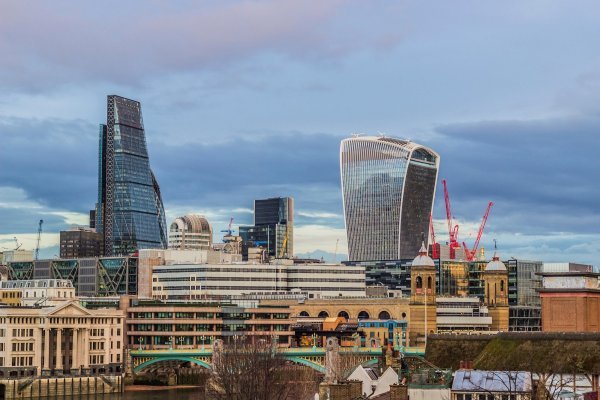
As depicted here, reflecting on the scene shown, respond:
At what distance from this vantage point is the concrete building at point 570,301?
129 metres

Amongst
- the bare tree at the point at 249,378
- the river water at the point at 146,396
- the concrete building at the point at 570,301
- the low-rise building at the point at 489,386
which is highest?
the concrete building at the point at 570,301

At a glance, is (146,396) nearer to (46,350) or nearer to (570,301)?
(46,350)

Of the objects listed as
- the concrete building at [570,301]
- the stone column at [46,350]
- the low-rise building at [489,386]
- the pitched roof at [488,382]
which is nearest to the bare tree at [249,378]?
the concrete building at [570,301]

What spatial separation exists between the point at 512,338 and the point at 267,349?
6390 cm

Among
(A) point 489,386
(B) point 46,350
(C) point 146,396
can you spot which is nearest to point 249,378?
(A) point 489,386

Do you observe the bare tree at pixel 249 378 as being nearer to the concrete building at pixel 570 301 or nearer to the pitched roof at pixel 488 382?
the concrete building at pixel 570 301

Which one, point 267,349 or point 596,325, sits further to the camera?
point 267,349

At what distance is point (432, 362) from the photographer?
10162cm

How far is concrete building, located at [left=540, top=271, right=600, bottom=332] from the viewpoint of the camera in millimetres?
129375

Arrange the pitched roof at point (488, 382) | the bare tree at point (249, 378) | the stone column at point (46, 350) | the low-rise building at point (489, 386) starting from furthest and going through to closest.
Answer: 1. the stone column at point (46, 350)
2. the bare tree at point (249, 378)
3. the pitched roof at point (488, 382)
4. the low-rise building at point (489, 386)

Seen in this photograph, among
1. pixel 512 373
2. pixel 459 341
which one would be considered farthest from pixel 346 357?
pixel 512 373

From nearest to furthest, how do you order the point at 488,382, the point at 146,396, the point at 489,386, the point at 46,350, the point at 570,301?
1. the point at 489,386
2. the point at 488,382
3. the point at 570,301
4. the point at 146,396
5. the point at 46,350

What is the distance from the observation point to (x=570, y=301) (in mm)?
133125

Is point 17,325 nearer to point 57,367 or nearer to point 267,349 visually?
point 57,367
